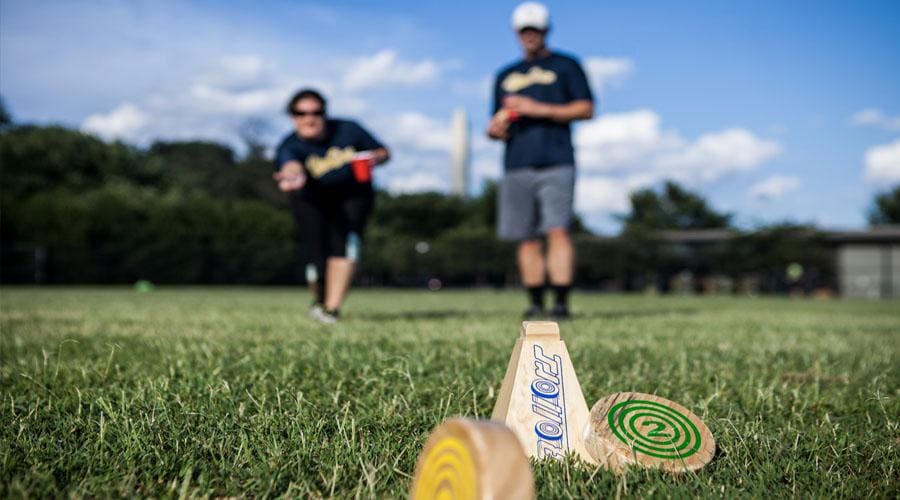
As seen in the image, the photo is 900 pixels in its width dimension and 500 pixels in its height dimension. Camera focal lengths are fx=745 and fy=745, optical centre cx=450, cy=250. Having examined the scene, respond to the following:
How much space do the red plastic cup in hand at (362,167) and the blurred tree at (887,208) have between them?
184 feet

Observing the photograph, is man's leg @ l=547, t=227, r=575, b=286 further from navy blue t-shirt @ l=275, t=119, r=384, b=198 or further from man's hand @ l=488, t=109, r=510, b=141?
navy blue t-shirt @ l=275, t=119, r=384, b=198

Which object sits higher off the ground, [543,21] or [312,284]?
[543,21]

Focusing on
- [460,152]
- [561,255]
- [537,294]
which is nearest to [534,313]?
[537,294]

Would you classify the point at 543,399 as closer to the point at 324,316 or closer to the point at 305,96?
the point at 324,316

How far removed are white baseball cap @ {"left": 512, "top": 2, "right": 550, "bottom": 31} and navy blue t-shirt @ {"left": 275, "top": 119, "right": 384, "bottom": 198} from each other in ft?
4.37

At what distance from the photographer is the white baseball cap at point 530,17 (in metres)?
5.24

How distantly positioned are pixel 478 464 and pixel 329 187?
4534 mm

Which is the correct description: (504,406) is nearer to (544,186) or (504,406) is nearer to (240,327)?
(240,327)

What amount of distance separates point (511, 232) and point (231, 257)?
2244cm

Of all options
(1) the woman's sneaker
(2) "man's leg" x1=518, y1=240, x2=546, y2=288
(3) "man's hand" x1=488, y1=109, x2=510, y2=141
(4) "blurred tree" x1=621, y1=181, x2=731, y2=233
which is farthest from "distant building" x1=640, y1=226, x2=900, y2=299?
(1) the woman's sneaker

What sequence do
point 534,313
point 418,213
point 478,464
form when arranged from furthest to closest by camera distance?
point 418,213 → point 534,313 → point 478,464

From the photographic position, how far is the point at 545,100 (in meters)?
5.49

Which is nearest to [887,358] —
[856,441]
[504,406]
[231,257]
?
[856,441]

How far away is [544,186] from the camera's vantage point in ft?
18.0
